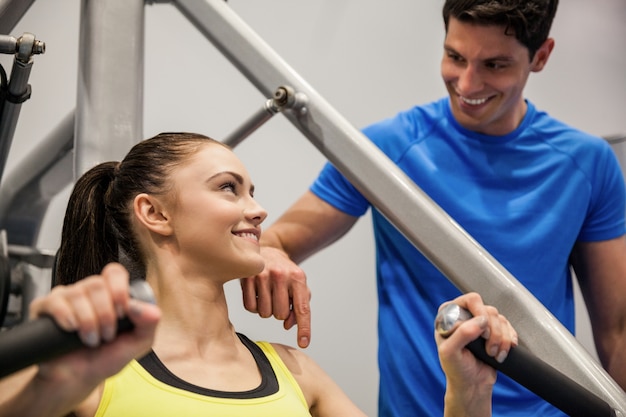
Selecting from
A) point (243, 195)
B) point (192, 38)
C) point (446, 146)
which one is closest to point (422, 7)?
point (192, 38)

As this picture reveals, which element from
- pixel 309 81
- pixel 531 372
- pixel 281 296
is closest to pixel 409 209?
pixel 281 296

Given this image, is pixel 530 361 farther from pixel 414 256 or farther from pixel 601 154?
pixel 601 154

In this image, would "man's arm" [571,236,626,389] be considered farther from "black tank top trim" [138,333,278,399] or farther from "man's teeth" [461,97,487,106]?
"black tank top trim" [138,333,278,399]

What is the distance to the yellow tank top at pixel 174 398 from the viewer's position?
809mm

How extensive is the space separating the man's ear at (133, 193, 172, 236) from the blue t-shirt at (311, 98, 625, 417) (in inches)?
15.4

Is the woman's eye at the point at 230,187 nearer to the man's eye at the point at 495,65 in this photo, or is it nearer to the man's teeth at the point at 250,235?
the man's teeth at the point at 250,235

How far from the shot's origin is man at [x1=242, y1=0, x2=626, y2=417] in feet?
4.13

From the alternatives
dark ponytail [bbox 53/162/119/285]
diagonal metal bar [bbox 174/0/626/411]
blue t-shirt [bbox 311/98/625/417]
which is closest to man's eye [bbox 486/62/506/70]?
blue t-shirt [bbox 311/98/625/417]

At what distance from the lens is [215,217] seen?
3.08 feet

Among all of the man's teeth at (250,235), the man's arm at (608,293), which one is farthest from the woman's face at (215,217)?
the man's arm at (608,293)

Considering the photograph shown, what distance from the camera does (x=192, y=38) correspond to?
1.88 m

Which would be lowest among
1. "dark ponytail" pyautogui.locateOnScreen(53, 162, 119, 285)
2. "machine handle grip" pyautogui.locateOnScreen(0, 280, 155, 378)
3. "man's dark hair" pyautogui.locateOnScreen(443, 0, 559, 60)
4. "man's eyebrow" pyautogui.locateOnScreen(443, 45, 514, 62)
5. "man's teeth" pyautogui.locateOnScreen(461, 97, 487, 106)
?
"machine handle grip" pyautogui.locateOnScreen(0, 280, 155, 378)

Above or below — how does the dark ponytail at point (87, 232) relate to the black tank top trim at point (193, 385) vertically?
above

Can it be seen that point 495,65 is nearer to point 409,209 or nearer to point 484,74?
point 484,74
